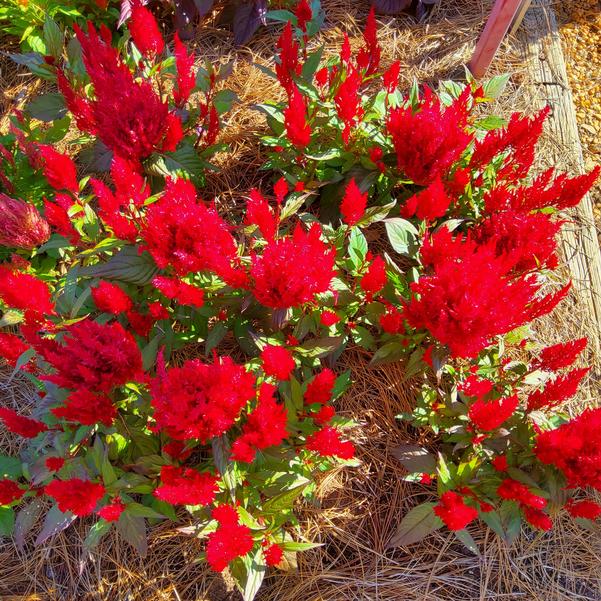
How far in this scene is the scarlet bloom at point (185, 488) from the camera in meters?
1.28

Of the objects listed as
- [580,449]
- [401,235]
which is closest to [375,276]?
[401,235]

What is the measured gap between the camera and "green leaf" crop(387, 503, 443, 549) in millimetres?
1729

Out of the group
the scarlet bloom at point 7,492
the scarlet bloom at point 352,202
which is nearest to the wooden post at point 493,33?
the scarlet bloom at point 352,202

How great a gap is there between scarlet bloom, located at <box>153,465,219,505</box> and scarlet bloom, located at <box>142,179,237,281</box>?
535mm

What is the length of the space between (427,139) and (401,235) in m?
0.38

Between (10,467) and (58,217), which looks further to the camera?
(10,467)

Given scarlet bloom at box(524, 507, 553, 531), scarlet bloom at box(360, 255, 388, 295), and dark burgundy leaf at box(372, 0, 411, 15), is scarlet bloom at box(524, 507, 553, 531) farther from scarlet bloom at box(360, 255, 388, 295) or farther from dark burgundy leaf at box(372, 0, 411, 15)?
dark burgundy leaf at box(372, 0, 411, 15)

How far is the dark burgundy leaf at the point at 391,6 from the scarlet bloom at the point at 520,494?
2482 mm

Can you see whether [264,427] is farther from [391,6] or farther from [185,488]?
[391,6]

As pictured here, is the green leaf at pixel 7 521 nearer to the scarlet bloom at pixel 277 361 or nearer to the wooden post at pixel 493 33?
the scarlet bloom at pixel 277 361

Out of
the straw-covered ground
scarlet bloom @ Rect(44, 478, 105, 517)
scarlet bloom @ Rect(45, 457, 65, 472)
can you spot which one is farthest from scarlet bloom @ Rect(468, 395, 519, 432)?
scarlet bloom @ Rect(45, 457, 65, 472)

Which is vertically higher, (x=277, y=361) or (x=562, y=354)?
(x=277, y=361)

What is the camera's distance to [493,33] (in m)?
2.44

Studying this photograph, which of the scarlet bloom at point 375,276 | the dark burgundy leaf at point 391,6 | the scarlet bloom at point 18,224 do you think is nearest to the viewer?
the scarlet bloom at point 375,276
